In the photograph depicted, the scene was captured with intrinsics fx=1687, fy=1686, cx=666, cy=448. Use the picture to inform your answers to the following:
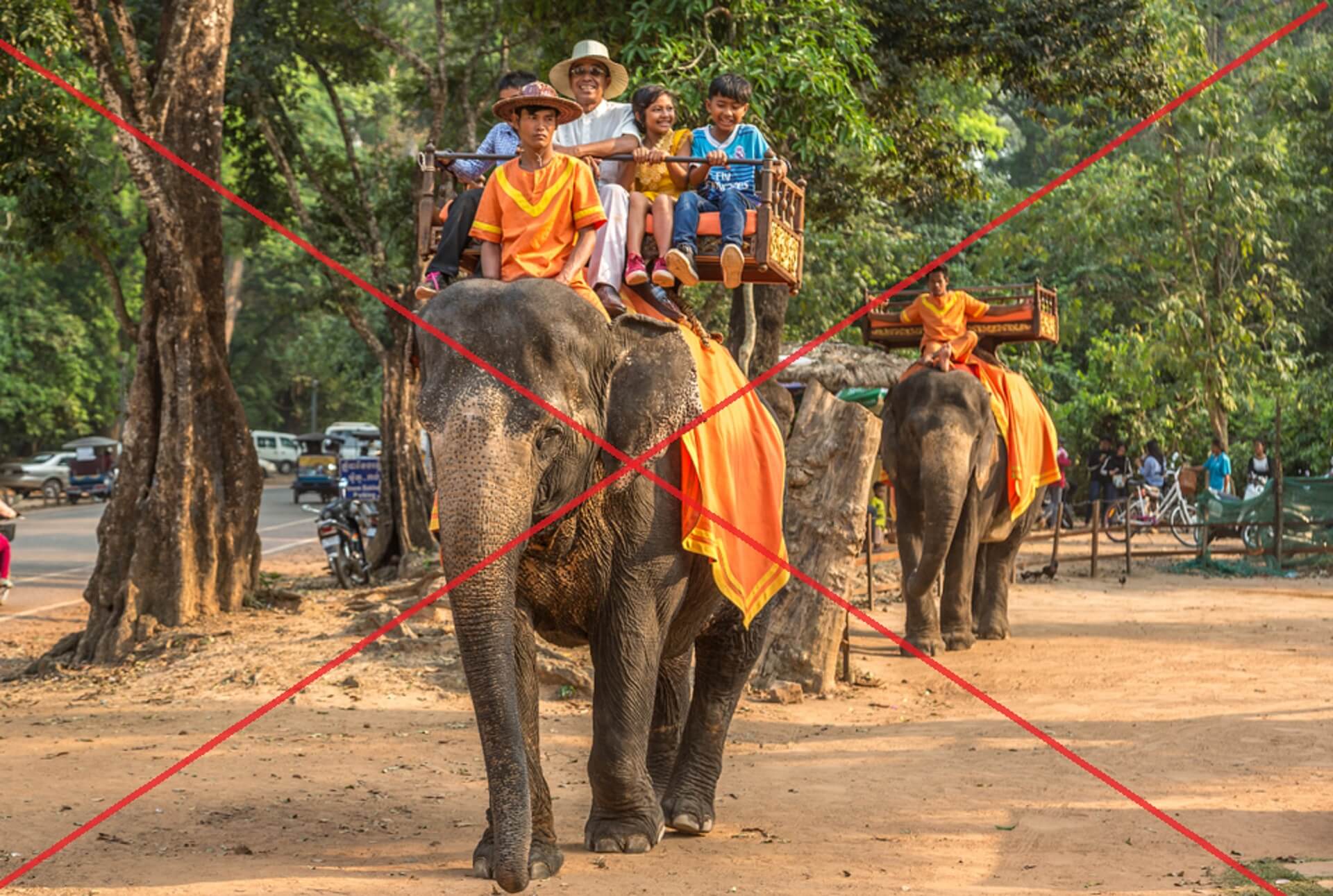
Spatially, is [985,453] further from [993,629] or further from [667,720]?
[667,720]

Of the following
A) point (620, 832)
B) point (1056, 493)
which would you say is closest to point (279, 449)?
point (1056, 493)

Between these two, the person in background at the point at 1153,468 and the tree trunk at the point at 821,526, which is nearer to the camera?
the tree trunk at the point at 821,526

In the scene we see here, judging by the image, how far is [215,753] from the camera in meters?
8.73

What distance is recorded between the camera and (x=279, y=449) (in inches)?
2173

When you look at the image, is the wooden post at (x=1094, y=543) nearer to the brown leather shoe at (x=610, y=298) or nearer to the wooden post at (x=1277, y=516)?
the wooden post at (x=1277, y=516)

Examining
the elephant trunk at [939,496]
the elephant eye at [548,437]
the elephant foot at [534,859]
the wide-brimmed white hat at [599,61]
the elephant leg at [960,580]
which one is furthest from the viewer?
the elephant leg at [960,580]

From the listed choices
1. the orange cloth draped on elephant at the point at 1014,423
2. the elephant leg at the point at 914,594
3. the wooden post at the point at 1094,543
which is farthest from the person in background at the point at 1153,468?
the elephant leg at the point at 914,594

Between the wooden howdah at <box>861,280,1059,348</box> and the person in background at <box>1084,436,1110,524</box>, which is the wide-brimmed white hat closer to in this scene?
the wooden howdah at <box>861,280,1059,348</box>

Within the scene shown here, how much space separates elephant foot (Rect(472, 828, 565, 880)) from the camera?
19.7 feet

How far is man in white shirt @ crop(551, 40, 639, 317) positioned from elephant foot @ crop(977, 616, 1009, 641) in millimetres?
7594

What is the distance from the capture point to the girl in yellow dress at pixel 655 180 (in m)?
7.05

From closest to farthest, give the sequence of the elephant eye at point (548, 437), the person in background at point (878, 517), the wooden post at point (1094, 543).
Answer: the elephant eye at point (548, 437)
the wooden post at point (1094, 543)
the person in background at point (878, 517)

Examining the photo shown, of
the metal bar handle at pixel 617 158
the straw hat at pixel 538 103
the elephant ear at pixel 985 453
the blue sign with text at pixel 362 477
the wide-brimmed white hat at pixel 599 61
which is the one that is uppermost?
the wide-brimmed white hat at pixel 599 61

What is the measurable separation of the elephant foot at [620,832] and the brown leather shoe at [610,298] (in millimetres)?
1967
